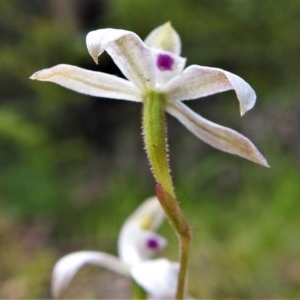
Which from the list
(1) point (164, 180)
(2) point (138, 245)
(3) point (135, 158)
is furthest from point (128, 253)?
(3) point (135, 158)

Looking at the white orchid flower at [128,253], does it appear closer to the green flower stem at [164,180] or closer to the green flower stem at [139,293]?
the green flower stem at [139,293]

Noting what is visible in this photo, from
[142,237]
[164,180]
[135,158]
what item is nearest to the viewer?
[164,180]

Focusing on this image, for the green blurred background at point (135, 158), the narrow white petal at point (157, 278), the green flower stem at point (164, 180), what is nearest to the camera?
the green flower stem at point (164, 180)

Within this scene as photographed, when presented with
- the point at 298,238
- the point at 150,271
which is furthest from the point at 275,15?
the point at 150,271

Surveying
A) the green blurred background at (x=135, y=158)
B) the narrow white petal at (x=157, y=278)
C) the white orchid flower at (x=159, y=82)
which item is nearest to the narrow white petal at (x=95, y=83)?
the white orchid flower at (x=159, y=82)

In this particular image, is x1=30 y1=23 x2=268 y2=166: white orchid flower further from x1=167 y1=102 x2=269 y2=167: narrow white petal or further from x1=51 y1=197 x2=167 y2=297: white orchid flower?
x1=51 y1=197 x2=167 y2=297: white orchid flower

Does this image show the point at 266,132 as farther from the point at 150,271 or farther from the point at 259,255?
the point at 150,271

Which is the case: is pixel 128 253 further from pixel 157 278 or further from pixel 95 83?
pixel 95 83
